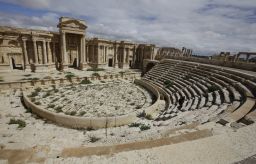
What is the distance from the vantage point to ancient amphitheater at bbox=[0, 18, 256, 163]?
4.43 m

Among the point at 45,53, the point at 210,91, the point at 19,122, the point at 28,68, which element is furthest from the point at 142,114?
the point at 28,68

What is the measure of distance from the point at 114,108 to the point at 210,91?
787 centimetres

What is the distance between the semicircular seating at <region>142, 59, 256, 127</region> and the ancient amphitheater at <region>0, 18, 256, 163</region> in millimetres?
63

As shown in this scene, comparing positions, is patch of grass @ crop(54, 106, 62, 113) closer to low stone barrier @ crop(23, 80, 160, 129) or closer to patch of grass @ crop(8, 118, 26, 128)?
low stone barrier @ crop(23, 80, 160, 129)

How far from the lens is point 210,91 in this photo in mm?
13086

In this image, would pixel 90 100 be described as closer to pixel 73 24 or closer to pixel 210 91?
pixel 210 91

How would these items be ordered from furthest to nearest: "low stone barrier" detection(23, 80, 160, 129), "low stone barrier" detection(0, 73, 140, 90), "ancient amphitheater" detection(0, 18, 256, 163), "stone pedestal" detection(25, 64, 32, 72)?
"stone pedestal" detection(25, 64, 32, 72) < "low stone barrier" detection(0, 73, 140, 90) < "low stone barrier" detection(23, 80, 160, 129) < "ancient amphitheater" detection(0, 18, 256, 163)

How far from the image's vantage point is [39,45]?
1015 inches

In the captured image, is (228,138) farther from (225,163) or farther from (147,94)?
(147,94)

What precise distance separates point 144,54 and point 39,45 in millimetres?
21468

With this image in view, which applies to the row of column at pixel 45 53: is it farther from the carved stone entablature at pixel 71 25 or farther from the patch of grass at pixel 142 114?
the patch of grass at pixel 142 114

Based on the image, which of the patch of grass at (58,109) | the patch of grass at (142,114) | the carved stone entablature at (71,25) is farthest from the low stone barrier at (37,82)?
the patch of grass at (142,114)

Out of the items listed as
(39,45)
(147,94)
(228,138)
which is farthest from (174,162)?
(39,45)

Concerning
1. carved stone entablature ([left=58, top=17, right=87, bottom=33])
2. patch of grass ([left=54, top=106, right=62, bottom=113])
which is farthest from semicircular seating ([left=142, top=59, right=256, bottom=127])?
carved stone entablature ([left=58, top=17, right=87, bottom=33])
